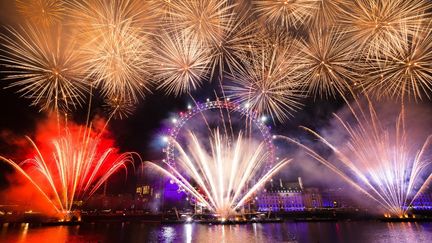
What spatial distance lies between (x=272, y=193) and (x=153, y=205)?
62115mm

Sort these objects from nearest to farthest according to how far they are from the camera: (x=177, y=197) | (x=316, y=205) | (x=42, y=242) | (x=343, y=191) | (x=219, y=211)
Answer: (x=42, y=242) → (x=219, y=211) → (x=177, y=197) → (x=343, y=191) → (x=316, y=205)

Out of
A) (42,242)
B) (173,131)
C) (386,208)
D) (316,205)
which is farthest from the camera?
(316,205)

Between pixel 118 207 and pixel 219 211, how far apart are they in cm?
7134

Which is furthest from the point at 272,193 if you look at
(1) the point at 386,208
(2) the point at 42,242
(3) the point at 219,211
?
(2) the point at 42,242

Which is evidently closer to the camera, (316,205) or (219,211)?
(219,211)

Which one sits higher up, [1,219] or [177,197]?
[177,197]

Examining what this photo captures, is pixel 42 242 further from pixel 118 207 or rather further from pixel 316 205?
pixel 316 205

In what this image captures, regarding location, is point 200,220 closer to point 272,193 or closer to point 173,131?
point 173,131

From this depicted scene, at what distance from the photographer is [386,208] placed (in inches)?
2608

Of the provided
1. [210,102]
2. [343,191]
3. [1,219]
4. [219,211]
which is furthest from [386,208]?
[1,219]

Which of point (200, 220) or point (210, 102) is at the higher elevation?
point (210, 102)

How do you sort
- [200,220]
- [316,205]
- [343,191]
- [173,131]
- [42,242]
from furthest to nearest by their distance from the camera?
[316,205] < [343,191] < [200,220] < [173,131] < [42,242]

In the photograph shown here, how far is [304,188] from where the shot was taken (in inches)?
5812

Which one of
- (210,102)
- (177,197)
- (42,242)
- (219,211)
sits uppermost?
(210,102)
